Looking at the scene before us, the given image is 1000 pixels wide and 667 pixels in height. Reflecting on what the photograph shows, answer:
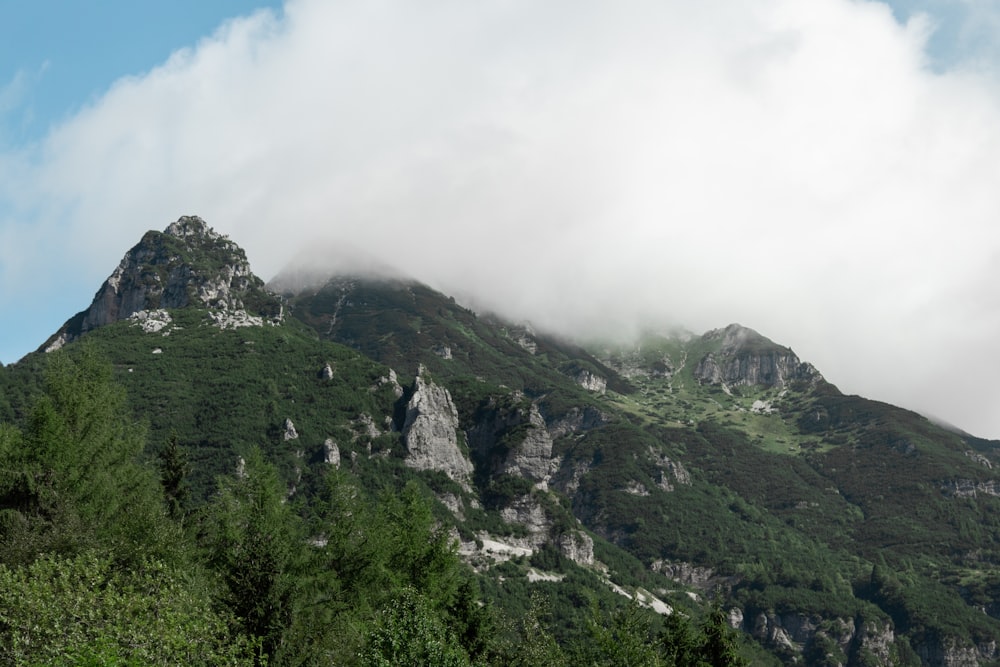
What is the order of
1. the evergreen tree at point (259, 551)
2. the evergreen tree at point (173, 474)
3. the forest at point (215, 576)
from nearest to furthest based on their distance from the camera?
the forest at point (215, 576), the evergreen tree at point (259, 551), the evergreen tree at point (173, 474)

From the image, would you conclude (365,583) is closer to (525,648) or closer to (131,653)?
(525,648)

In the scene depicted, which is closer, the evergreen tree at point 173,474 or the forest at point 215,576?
the forest at point 215,576

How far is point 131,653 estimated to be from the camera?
1282 inches

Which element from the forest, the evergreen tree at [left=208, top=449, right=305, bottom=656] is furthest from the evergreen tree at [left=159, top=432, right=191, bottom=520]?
the evergreen tree at [left=208, top=449, right=305, bottom=656]

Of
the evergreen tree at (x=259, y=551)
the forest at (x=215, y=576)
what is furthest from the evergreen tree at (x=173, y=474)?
the evergreen tree at (x=259, y=551)

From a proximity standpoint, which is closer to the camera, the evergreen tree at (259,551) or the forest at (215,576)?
the forest at (215,576)

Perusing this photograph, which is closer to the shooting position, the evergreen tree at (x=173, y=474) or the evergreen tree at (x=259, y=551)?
the evergreen tree at (x=259, y=551)

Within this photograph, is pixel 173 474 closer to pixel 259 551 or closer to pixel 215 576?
pixel 215 576

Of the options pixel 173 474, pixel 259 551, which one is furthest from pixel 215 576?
pixel 173 474

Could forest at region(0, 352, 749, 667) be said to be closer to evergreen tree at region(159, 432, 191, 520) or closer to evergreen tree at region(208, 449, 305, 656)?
evergreen tree at region(208, 449, 305, 656)

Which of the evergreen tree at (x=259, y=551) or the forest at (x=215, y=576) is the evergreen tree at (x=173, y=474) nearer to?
the forest at (x=215, y=576)

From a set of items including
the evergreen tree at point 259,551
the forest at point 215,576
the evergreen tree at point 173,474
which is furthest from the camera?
the evergreen tree at point 173,474

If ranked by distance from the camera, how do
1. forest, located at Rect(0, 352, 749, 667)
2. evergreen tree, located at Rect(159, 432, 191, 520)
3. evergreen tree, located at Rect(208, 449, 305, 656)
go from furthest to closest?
1. evergreen tree, located at Rect(159, 432, 191, 520)
2. evergreen tree, located at Rect(208, 449, 305, 656)
3. forest, located at Rect(0, 352, 749, 667)

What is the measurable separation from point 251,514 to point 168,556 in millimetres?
8929
